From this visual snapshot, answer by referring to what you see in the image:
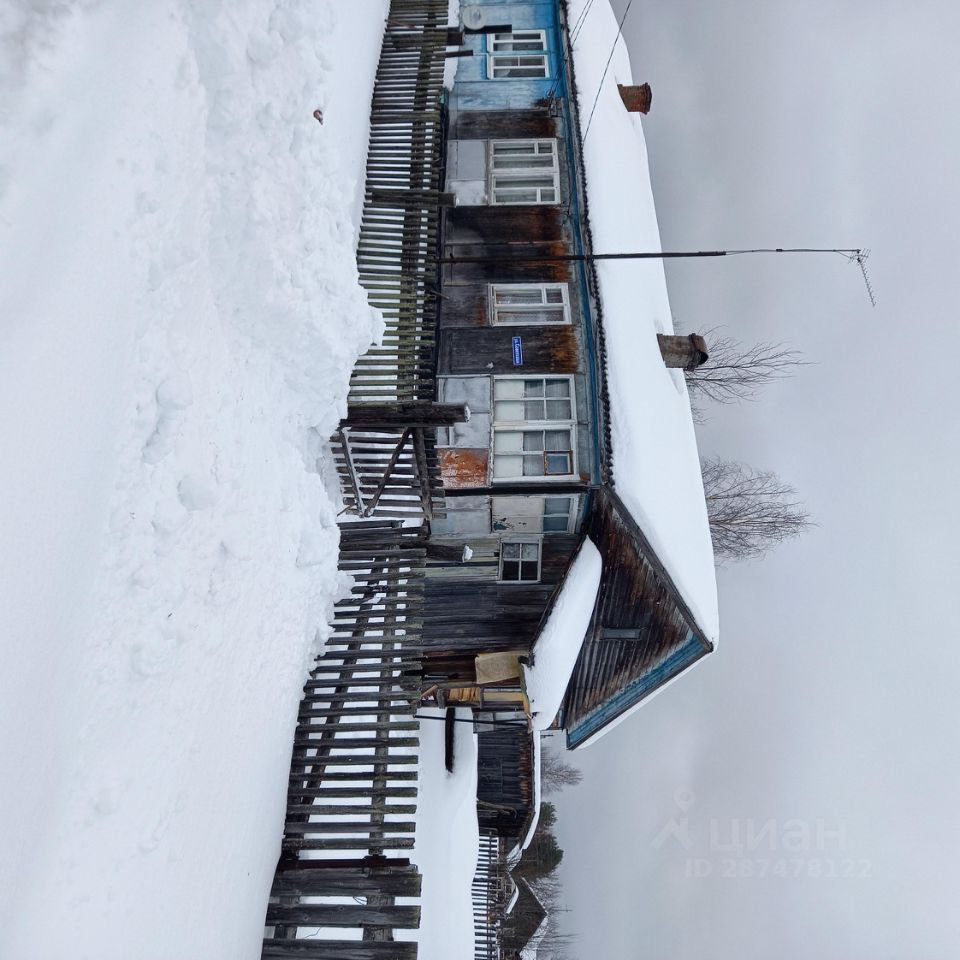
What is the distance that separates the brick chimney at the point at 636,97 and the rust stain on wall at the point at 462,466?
10.9 meters

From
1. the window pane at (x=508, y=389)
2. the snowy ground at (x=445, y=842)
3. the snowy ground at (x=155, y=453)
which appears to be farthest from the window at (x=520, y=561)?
the snowy ground at (x=155, y=453)

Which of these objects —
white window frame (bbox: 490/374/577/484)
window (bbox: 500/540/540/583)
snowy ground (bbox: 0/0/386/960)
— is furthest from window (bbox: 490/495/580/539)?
snowy ground (bbox: 0/0/386/960)

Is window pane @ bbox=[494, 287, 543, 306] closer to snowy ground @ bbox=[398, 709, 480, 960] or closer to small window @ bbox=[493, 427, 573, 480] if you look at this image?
small window @ bbox=[493, 427, 573, 480]

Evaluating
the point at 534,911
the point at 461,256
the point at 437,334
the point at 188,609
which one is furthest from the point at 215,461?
the point at 534,911

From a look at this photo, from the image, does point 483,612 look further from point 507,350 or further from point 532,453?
point 507,350

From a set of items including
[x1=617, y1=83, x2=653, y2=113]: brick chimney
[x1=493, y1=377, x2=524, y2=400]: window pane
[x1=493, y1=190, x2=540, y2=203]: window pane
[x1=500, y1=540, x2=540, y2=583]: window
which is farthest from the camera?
[x1=617, y1=83, x2=653, y2=113]: brick chimney

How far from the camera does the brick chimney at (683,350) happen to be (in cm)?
1069

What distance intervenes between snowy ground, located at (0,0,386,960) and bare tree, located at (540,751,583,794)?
1365 inches

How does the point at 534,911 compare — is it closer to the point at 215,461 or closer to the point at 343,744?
the point at 343,744

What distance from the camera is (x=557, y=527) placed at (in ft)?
31.0

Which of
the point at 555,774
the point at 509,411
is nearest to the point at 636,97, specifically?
the point at 509,411

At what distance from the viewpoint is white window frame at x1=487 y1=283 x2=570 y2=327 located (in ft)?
32.6

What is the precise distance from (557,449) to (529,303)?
114 inches

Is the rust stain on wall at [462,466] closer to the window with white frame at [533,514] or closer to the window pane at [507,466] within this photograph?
the window pane at [507,466]
